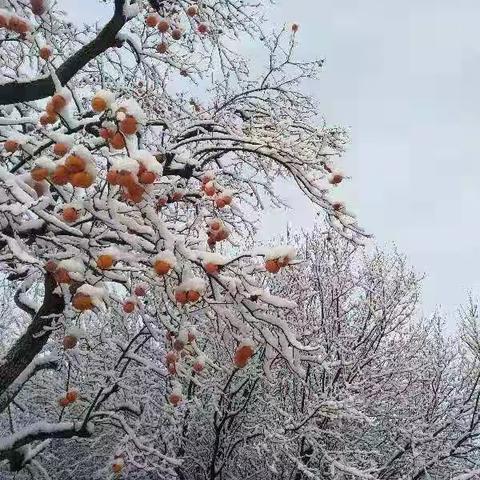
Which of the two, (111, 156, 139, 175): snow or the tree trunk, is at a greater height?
(111, 156, 139, 175): snow

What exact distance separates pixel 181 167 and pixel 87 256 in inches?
93.7

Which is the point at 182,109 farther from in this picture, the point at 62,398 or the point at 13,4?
the point at 62,398

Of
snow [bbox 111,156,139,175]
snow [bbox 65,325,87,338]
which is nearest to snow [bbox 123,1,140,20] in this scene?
snow [bbox 65,325,87,338]

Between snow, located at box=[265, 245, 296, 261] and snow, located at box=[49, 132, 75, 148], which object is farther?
snow, located at box=[265, 245, 296, 261]

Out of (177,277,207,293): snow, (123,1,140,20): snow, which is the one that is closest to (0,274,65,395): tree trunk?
(123,1,140,20): snow

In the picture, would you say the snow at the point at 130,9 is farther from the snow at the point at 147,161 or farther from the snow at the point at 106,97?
the snow at the point at 147,161

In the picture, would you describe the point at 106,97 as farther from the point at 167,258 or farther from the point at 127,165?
the point at 167,258

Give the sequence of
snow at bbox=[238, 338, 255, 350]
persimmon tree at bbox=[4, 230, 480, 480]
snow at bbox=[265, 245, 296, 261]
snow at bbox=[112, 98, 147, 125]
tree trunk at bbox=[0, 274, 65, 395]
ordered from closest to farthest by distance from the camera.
Result: snow at bbox=[112, 98, 147, 125] < snow at bbox=[265, 245, 296, 261] < snow at bbox=[238, 338, 255, 350] < tree trunk at bbox=[0, 274, 65, 395] < persimmon tree at bbox=[4, 230, 480, 480]

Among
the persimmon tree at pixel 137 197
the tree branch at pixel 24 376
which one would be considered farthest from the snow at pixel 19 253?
the tree branch at pixel 24 376

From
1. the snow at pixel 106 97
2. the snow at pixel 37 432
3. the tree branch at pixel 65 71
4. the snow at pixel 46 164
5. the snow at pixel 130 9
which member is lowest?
the snow at pixel 37 432

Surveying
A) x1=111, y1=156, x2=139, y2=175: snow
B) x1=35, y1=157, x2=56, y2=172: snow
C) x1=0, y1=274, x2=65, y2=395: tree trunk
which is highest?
x1=111, y1=156, x2=139, y2=175: snow

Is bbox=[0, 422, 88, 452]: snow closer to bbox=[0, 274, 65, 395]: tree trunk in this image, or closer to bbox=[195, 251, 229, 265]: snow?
bbox=[0, 274, 65, 395]: tree trunk

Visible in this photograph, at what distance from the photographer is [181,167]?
464 centimetres

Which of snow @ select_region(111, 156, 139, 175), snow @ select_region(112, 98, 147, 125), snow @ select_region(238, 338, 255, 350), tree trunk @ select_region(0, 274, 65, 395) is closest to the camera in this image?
snow @ select_region(111, 156, 139, 175)
